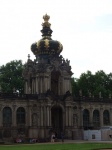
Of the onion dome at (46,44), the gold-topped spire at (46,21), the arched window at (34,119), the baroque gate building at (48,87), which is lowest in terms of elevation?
the arched window at (34,119)

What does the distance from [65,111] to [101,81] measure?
26212mm

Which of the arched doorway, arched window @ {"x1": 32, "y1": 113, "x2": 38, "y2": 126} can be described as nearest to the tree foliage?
Result: the arched doorway

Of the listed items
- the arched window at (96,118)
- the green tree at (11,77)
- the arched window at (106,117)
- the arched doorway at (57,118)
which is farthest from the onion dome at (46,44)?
the green tree at (11,77)

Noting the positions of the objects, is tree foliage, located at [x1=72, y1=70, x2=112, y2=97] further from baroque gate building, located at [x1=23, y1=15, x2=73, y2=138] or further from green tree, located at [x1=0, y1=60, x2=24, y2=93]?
baroque gate building, located at [x1=23, y1=15, x2=73, y2=138]

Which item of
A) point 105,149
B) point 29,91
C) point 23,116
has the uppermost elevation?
point 29,91

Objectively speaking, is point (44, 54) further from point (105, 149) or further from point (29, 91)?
point (105, 149)

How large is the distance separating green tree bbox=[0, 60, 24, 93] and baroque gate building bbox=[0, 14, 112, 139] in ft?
54.4

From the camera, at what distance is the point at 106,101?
74.7 meters

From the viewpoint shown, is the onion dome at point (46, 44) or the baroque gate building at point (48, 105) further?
the onion dome at point (46, 44)

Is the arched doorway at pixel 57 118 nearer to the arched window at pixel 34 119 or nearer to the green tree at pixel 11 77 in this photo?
the arched window at pixel 34 119

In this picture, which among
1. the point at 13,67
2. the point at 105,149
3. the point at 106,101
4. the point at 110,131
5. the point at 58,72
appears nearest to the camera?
the point at 105,149

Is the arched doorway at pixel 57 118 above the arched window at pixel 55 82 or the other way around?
the other way around

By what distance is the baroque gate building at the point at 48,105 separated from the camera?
212 ft

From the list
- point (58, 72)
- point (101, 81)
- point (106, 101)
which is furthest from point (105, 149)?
point (101, 81)
